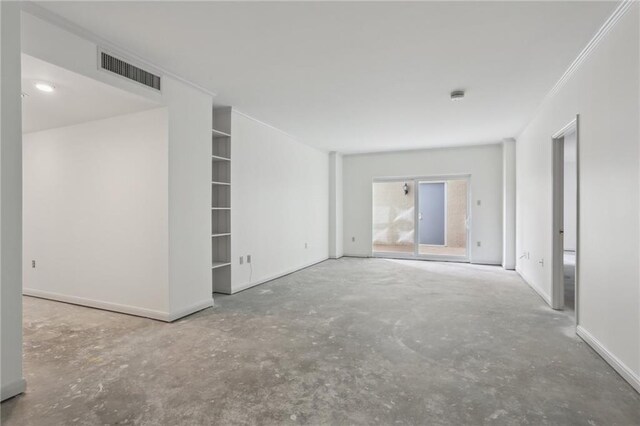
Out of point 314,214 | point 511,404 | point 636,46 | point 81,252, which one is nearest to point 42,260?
point 81,252

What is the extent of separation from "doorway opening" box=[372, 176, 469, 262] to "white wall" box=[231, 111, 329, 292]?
1.64 meters

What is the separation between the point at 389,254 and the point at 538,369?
222 inches

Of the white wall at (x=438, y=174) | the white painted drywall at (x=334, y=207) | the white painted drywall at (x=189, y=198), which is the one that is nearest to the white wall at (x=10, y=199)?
the white painted drywall at (x=189, y=198)

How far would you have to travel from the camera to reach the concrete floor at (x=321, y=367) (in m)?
1.92

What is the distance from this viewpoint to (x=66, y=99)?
10.6 feet

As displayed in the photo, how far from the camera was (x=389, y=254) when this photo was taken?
809 cm

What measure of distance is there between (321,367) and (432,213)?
6117 millimetres

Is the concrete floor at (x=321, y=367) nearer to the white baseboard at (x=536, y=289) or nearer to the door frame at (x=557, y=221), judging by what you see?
the white baseboard at (x=536, y=289)

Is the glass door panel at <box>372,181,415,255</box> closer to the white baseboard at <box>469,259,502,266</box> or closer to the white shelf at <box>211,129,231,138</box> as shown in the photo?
the white baseboard at <box>469,259,502,266</box>

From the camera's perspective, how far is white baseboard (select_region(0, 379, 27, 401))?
2.04 meters

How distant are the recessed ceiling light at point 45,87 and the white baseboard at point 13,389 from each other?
93.8 inches

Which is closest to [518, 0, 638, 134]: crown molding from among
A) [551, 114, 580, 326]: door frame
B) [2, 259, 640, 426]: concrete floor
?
[551, 114, 580, 326]: door frame

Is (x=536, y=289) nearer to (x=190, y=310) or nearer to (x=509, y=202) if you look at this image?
(x=509, y=202)

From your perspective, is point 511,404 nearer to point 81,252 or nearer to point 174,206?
point 174,206
